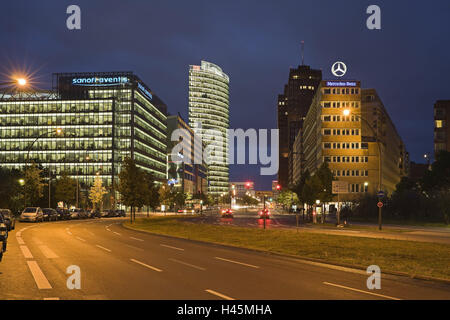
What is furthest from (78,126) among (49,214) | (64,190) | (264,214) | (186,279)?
(186,279)

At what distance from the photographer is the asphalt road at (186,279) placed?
11023mm

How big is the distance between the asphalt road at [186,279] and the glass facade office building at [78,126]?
4322 inches

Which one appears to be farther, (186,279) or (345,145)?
(345,145)

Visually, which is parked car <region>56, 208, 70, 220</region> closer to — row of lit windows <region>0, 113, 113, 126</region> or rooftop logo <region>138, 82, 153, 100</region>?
row of lit windows <region>0, 113, 113, 126</region>

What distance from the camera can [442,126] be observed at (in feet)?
386

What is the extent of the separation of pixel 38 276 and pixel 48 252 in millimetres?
7167

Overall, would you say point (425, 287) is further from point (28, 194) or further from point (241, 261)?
point (28, 194)

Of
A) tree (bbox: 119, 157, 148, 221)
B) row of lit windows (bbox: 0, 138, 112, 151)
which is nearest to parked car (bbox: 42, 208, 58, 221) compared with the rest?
tree (bbox: 119, 157, 148, 221)

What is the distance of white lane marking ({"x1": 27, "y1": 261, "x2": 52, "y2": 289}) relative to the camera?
11758 millimetres

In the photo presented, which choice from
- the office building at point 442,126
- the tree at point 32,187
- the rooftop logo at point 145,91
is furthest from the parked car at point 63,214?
the office building at point 442,126

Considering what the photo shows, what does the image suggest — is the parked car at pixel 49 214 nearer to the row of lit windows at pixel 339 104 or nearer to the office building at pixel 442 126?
the row of lit windows at pixel 339 104

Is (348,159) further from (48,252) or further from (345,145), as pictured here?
(48,252)

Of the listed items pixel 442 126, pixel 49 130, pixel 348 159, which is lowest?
pixel 348 159
